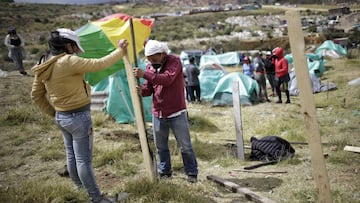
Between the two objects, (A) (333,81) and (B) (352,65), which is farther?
(B) (352,65)

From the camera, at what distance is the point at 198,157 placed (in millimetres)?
5434

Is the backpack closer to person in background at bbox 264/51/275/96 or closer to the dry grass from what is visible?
the dry grass

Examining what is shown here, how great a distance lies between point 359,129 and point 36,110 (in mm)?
6768

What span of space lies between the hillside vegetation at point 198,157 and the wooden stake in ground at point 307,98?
114 centimetres

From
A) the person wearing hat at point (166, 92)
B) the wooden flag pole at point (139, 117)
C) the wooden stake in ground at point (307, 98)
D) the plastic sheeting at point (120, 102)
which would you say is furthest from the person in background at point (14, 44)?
the wooden stake in ground at point (307, 98)

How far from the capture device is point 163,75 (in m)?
3.52

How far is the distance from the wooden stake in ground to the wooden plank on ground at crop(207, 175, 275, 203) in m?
1.06

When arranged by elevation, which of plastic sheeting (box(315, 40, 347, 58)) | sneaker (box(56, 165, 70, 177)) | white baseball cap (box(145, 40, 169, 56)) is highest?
white baseball cap (box(145, 40, 169, 56))

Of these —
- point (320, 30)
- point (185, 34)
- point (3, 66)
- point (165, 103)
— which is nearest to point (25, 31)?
point (185, 34)

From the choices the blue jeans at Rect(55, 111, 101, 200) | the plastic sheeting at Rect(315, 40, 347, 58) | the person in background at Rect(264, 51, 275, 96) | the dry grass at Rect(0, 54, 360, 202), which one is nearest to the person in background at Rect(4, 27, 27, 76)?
the dry grass at Rect(0, 54, 360, 202)

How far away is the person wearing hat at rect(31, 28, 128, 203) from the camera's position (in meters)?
2.82

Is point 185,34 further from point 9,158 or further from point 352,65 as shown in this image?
point 9,158

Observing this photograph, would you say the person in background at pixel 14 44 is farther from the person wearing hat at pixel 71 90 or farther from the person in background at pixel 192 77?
the person wearing hat at pixel 71 90

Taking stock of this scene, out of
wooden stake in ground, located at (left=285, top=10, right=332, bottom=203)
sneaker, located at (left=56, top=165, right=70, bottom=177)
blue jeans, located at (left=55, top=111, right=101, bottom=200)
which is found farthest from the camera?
sneaker, located at (left=56, top=165, right=70, bottom=177)
